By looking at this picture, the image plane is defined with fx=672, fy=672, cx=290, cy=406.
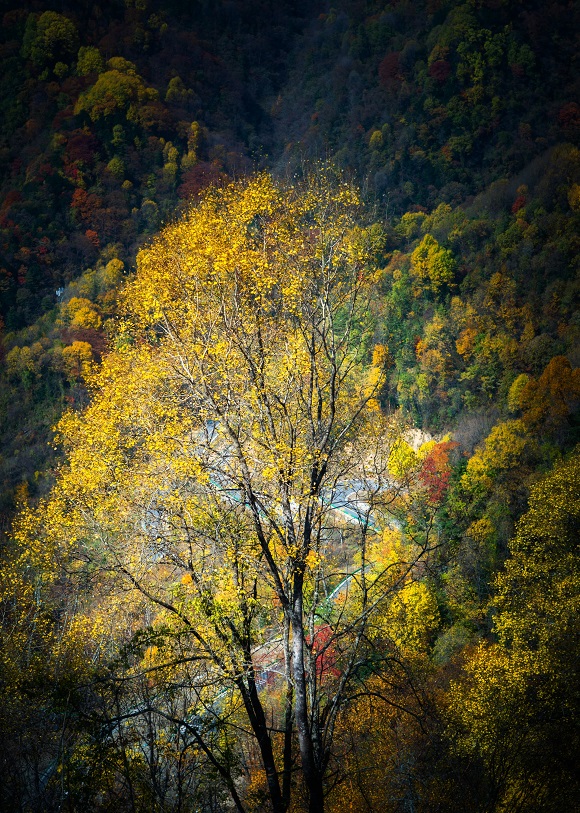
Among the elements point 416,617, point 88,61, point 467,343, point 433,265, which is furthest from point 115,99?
point 416,617

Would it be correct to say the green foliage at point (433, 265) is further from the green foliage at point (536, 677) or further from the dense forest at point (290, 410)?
the green foliage at point (536, 677)

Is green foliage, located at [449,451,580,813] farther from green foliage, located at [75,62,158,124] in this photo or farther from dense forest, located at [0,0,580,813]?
green foliage, located at [75,62,158,124]

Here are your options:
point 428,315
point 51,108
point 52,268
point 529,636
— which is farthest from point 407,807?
point 51,108

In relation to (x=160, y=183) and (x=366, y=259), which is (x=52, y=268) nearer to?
(x=160, y=183)

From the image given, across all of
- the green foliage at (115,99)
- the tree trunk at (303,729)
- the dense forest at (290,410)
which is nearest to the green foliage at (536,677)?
the dense forest at (290,410)

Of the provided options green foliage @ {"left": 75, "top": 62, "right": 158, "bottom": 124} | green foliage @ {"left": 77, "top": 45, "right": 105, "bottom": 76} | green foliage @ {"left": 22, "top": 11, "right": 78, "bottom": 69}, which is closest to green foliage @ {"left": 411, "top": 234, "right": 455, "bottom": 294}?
green foliage @ {"left": 75, "top": 62, "right": 158, "bottom": 124}

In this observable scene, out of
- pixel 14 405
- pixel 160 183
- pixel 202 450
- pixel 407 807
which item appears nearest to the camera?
pixel 202 450
